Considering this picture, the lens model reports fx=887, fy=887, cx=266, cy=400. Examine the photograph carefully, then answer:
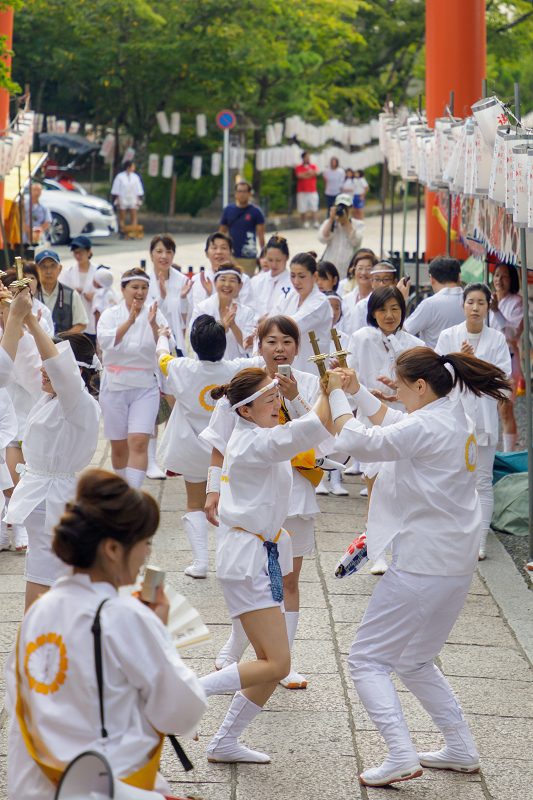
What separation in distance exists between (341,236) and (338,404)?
7.85 meters

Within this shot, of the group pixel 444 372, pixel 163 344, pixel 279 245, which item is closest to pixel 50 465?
pixel 444 372

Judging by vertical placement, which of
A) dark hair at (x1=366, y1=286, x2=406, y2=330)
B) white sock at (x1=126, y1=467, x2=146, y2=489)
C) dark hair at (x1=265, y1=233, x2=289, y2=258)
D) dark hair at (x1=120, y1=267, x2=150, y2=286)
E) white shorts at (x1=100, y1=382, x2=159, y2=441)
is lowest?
white sock at (x1=126, y1=467, x2=146, y2=489)

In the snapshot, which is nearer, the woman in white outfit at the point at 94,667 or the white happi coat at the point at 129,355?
the woman in white outfit at the point at 94,667

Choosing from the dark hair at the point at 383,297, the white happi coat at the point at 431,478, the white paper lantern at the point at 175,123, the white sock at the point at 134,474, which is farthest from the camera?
the white paper lantern at the point at 175,123

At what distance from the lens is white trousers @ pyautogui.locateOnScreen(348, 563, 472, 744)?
130 inches

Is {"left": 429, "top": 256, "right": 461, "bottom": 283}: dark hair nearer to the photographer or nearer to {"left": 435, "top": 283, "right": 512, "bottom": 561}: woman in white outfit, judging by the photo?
{"left": 435, "top": 283, "right": 512, "bottom": 561}: woman in white outfit

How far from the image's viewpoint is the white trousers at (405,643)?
3.30 m

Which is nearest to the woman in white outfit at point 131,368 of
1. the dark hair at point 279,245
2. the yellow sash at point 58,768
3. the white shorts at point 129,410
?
the white shorts at point 129,410

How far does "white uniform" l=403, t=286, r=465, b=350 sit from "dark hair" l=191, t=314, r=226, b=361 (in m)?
2.36

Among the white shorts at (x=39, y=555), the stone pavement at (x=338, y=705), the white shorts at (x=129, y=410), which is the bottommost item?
the stone pavement at (x=338, y=705)

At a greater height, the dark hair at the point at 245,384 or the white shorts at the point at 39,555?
the dark hair at the point at 245,384

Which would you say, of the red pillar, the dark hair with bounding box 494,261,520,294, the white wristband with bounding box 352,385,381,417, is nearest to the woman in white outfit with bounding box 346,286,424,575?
the white wristband with bounding box 352,385,381,417

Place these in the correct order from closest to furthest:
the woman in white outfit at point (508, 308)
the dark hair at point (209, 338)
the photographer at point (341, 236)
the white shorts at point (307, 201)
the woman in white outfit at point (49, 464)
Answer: the woman in white outfit at point (49, 464) → the dark hair at point (209, 338) → the woman in white outfit at point (508, 308) → the photographer at point (341, 236) → the white shorts at point (307, 201)

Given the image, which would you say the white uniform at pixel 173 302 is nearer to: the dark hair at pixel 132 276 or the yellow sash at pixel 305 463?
the dark hair at pixel 132 276
